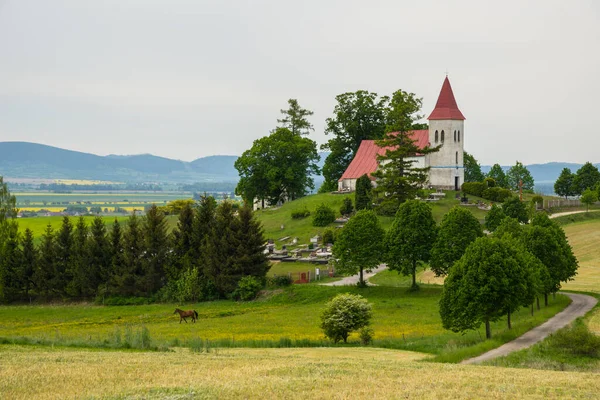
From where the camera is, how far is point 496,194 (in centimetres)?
8562

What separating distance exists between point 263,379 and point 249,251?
35674 millimetres

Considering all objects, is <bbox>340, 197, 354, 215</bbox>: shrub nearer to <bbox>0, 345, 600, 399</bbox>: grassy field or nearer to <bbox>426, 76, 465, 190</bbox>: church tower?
<bbox>426, 76, 465, 190</bbox>: church tower

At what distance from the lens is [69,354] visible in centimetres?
3088

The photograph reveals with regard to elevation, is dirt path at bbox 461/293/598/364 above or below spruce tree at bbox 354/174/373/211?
below

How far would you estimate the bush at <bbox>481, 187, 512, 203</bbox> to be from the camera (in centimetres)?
8488

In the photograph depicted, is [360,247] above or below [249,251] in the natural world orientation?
above

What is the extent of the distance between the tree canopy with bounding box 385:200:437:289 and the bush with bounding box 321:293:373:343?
15.6 meters

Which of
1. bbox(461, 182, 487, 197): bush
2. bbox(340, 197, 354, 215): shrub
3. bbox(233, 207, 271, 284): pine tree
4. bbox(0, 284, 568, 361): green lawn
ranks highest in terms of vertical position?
bbox(461, 182, 487, 197): bush

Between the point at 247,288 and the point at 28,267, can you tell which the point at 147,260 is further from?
the point at 28,267

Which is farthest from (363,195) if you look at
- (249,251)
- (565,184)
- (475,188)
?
(565,184)

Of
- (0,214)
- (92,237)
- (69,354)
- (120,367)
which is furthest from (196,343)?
(0,214)

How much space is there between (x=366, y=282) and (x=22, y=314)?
83.9 feet

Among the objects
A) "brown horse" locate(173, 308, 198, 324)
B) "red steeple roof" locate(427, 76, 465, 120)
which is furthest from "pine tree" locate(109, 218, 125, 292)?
"red steeple roof" locate(427, 76, 465, 120)

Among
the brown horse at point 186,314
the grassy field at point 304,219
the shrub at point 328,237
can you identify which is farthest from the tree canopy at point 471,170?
the brown horse at point 186,314
